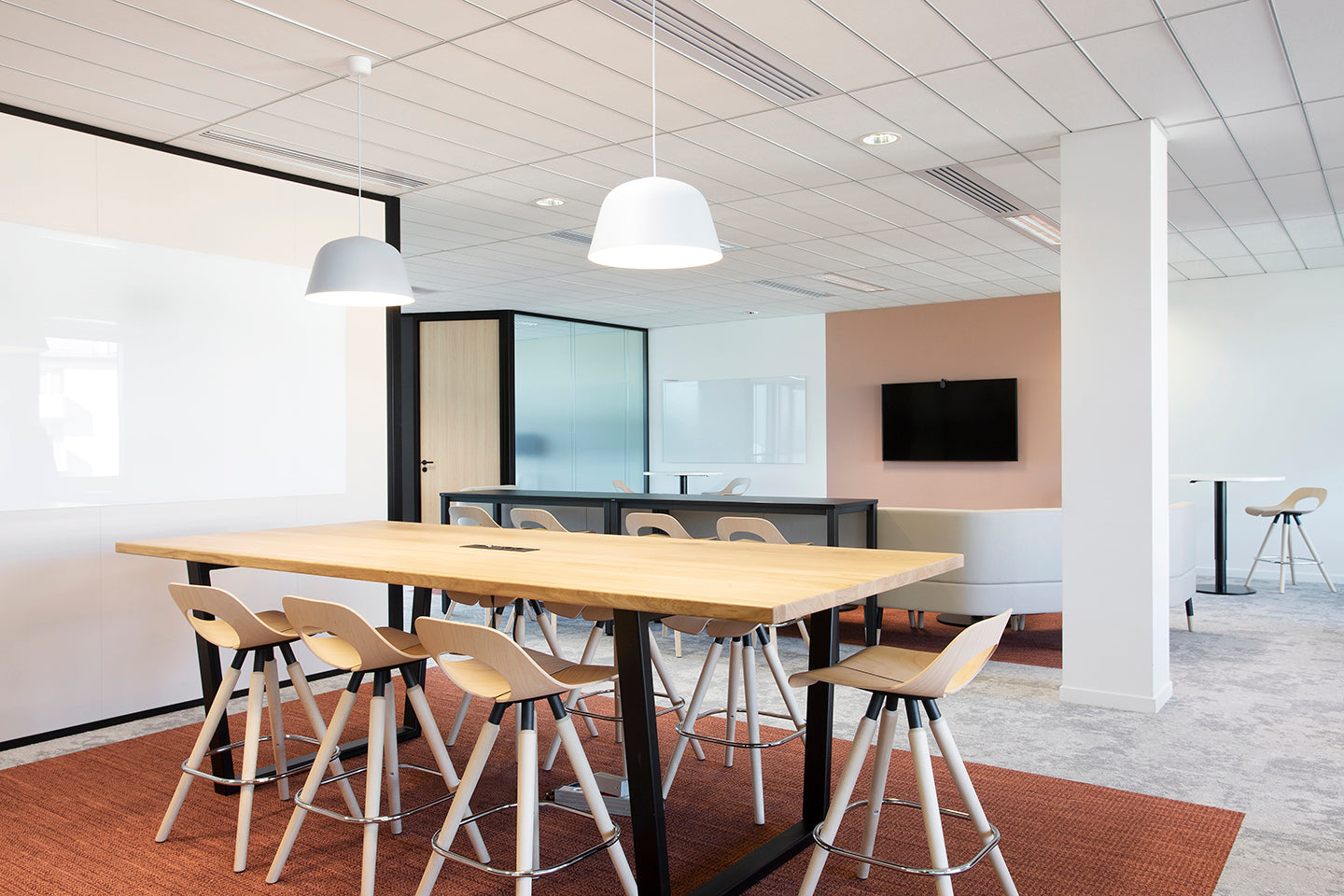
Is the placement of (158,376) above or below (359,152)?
below

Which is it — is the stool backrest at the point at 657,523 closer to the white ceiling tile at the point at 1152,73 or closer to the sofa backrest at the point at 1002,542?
the sofa backrest at the point at 1002,542

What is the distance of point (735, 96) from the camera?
3.90 m

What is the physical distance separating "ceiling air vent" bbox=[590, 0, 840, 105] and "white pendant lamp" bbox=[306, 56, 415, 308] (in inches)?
41.3

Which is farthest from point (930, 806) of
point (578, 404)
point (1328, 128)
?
point (578, 404)

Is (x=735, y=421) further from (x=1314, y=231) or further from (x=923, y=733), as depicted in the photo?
(x=923, y=733)

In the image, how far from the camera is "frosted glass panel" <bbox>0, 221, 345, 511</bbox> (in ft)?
12.7

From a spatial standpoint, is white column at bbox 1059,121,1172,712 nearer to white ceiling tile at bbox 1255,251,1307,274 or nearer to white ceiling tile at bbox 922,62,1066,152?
white ceiling tile at bbox 922,62,1066,152

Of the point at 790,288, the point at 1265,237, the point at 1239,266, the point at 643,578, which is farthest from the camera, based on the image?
the point at 790,288

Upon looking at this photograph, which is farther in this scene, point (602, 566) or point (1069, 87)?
point (1069, 87)

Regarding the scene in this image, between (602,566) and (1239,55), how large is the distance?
3.02 meters

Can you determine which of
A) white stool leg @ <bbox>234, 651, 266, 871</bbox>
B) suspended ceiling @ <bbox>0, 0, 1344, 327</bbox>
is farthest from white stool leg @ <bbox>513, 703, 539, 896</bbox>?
suspended ceiling @ <bbox>0, 0, 1344, 327</bbox>

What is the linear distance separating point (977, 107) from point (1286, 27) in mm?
1129

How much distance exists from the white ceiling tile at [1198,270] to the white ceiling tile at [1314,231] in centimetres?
69

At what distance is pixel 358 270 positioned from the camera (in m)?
3.52
